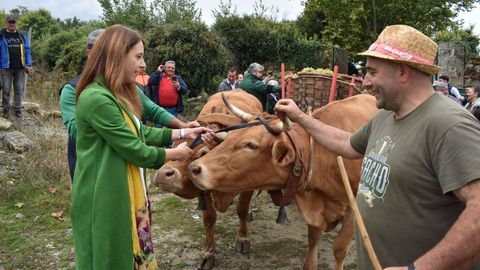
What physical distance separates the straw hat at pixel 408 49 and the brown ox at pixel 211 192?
6.15 feet

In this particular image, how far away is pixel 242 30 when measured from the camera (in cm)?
1858

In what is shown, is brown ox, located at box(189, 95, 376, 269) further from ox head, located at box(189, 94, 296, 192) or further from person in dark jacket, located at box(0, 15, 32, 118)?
person in dark jacket, located at box(0, 15, 32, 118)

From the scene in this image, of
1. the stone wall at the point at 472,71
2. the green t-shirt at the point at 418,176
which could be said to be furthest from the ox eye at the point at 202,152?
the stone wall at the point at 472,71

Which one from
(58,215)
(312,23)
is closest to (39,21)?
(312,23)

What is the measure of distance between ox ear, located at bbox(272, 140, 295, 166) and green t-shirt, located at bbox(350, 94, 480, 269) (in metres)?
1.20

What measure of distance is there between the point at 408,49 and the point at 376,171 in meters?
0.58

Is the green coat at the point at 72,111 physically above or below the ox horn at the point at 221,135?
above

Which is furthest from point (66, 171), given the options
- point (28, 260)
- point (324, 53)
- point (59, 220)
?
point (324, 53)

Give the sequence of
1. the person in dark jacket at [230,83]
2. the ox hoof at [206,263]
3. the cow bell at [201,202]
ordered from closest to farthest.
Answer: the cow bell at [201,202]
the ox hoof at [206,263]
the person in dark jacket at [230,83]

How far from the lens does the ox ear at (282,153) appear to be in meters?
3.38

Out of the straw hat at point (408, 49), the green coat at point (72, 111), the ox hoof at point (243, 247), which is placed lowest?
the ox hoof at point (243, 247)

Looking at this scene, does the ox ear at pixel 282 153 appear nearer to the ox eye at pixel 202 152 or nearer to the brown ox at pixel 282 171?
the brown ox at pixel 282 171

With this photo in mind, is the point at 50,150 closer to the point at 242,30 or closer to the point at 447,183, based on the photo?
the point at 447,183

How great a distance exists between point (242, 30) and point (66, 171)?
1272 centimetres
